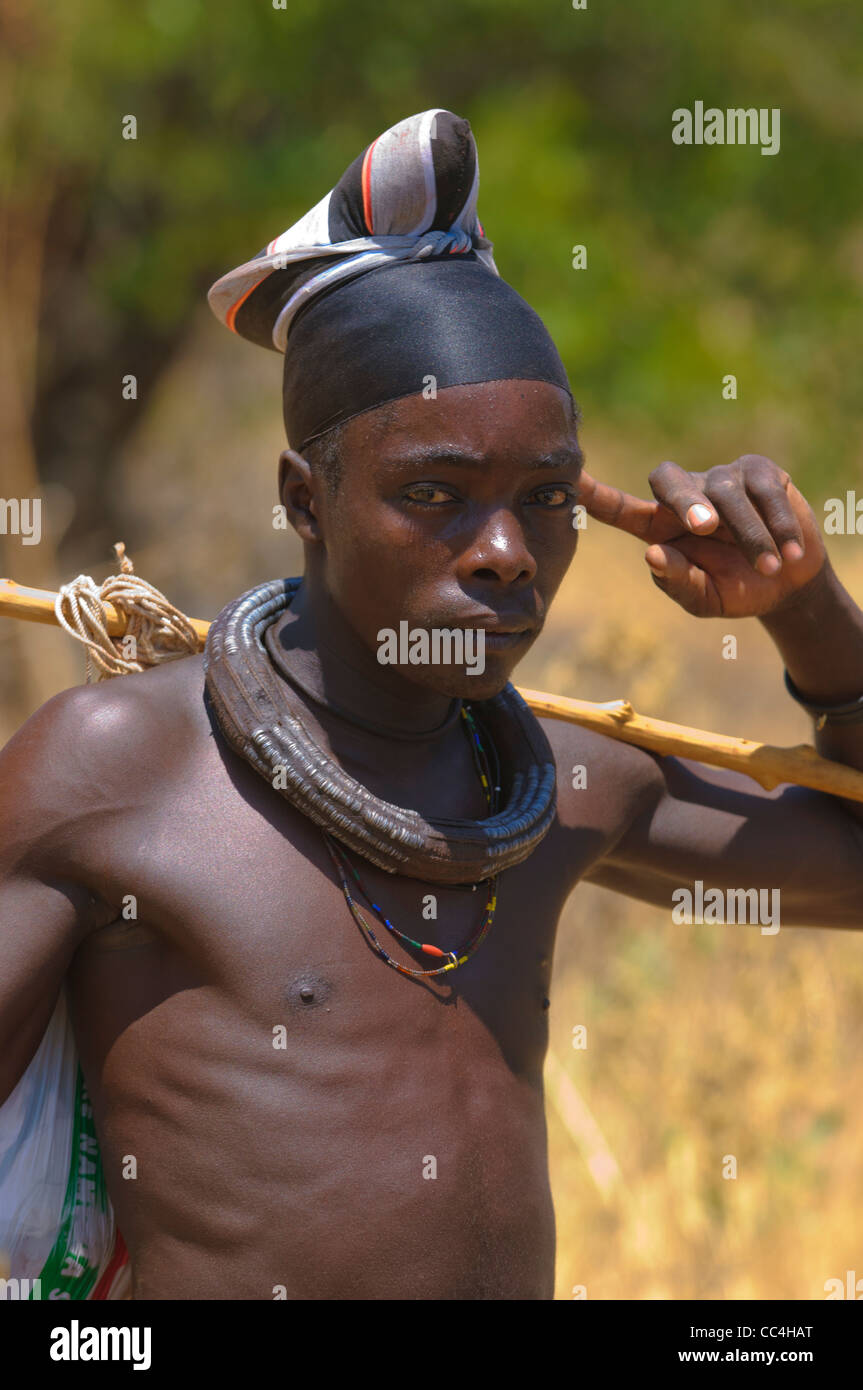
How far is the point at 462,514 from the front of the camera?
201 centimetres

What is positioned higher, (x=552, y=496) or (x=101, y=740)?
(x=552, y=496)

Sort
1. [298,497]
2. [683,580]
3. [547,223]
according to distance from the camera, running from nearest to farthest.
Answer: [298,497], [683,580], [547,223]

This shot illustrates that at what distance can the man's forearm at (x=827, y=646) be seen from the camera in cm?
248

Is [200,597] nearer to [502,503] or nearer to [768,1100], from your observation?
[768,1100]

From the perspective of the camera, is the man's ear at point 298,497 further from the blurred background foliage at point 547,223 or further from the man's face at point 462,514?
the blurred background foliage at point 547,223

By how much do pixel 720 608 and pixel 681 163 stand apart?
200 inches

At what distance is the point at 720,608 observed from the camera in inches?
93.4

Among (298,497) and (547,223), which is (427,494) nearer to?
(298,497)

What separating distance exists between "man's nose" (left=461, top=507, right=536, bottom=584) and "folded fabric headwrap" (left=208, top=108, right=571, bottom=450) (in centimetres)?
20

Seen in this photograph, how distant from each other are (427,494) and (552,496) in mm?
189

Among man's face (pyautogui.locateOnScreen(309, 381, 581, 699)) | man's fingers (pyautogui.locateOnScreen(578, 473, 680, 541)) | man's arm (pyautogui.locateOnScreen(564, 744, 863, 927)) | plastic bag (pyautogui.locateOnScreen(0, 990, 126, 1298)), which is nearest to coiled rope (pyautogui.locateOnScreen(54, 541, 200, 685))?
man's face (pyautogui.locateOnScreen(309, 381, 581, 699))

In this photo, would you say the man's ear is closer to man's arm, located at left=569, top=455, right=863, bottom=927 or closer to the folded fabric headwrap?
the folded fabric headwrap

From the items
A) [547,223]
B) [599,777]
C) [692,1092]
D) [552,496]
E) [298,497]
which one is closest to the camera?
[552,496]

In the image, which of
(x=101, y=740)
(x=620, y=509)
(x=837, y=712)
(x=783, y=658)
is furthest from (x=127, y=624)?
(x=837, y=712)
